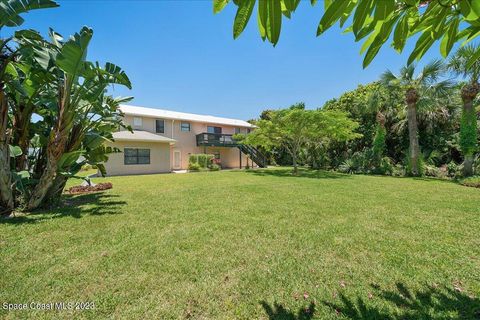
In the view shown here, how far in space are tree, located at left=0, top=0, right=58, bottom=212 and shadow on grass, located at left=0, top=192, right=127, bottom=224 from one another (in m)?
0.67

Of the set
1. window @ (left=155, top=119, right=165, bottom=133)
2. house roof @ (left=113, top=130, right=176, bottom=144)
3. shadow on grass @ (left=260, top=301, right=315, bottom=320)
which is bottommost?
shadow on grass @ (left=260, top=301, right=315, bottom=320)

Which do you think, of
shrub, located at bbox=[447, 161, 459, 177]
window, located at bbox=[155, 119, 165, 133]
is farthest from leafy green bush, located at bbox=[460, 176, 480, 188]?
window, located at bbox=[155, 119, 165, 133]

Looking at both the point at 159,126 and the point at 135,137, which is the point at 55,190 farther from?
the point at 159,126

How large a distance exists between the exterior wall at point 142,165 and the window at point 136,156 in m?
0.27

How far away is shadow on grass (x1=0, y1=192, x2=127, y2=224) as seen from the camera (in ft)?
18.1

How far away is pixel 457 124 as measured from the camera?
714 inches

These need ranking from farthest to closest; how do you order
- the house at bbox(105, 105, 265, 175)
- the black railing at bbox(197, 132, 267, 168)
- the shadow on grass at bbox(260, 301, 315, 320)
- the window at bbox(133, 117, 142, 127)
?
the black railing at bbox(197, 132, 267, 168)
the window at bbox(133, 117, 142, 127)
the house at bbox(105, 105, 265, 175)
the shadow on grass at bbox(260, 301, 315, 320)

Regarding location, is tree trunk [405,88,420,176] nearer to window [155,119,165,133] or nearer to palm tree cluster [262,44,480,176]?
palm tree cluster [262,44,480,176]

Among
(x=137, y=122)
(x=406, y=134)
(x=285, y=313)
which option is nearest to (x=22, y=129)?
(x=285, y=313)

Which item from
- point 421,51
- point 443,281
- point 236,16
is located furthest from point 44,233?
point 443,281

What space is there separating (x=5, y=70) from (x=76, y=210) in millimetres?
3935

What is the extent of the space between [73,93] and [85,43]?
6.73ft

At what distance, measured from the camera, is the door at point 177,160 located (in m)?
25.5

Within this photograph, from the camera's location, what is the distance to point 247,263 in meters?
3.46
